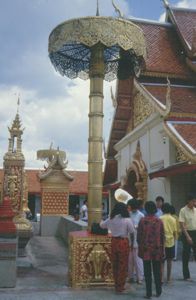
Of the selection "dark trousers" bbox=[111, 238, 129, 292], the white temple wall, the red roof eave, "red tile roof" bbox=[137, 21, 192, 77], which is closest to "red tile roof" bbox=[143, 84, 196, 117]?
"red tile roof" bbox=[137, 21, 192, 77]

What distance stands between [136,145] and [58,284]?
9570mm

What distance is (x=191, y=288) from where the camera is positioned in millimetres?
5543

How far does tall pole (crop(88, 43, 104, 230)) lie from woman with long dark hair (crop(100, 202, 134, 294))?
49 centimetres

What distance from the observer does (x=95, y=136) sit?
6027 millimetres

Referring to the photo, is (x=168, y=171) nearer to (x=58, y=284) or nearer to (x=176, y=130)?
(x=176, y=130)

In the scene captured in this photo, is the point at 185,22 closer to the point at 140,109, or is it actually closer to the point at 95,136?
the point at 140,109

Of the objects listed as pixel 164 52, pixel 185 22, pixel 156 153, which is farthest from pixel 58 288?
pixel 185 22

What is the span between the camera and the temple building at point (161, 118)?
10727mm

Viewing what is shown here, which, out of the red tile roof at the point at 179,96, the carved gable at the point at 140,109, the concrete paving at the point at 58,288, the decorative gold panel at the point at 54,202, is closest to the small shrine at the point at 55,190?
the decorative gold panel at the point at 54,202

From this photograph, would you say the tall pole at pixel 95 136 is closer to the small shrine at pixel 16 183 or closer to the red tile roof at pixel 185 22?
the small shrine at pixel 16 183

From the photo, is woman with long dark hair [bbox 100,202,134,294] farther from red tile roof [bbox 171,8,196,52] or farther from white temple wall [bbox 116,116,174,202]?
red tile roof [bbox 171,8,196,52]

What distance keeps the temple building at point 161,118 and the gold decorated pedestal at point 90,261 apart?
4191 millimetres

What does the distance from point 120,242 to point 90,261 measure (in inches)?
21.9

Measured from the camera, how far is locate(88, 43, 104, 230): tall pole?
5.91 metres
